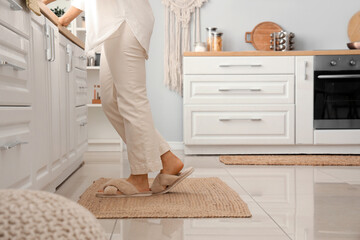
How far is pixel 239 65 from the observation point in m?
3.90

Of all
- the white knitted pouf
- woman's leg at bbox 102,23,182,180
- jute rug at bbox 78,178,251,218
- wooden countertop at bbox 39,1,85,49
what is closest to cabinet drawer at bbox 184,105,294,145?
wooden countertop at bbox 39,1,85,49

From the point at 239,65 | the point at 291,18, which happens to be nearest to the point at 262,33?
the point at 291,18

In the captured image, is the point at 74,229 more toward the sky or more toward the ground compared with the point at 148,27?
more toward the ground

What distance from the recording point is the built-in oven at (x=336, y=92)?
12.6ft

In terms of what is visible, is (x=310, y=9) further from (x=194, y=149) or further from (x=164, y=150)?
(x=164, y=150)

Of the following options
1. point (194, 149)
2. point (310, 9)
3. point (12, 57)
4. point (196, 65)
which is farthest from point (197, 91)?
point (12, 57)

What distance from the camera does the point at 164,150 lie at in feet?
6.52

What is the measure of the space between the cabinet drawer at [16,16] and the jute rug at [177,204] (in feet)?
2.33

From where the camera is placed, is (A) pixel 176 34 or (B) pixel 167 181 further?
(A) pixel 176 34

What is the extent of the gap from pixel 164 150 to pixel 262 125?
6.69ft

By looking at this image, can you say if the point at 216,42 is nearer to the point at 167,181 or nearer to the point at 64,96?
the point at 64,96

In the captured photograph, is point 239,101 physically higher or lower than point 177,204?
higher

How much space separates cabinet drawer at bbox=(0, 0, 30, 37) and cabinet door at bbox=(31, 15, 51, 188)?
4.5 inches

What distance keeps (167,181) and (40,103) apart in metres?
0.63
